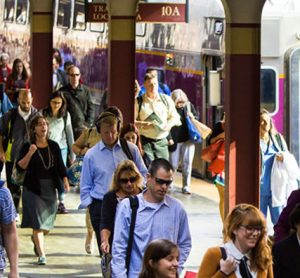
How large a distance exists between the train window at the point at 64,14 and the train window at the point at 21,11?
9.67 feet

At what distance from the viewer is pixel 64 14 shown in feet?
105

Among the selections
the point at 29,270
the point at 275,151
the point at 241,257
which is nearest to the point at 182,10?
the point at 275,151

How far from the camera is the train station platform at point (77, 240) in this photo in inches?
599

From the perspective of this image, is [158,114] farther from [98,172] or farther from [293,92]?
[98,172]

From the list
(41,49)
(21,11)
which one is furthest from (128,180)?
(21,11)

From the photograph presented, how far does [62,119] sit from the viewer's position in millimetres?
18234

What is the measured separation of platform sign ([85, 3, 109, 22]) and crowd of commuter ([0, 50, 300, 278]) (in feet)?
2.80

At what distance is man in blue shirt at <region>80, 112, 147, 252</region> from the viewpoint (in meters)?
12.9

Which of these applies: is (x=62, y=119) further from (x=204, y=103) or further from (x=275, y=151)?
(x=204, y=103)

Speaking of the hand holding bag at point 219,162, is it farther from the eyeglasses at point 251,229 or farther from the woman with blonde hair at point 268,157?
the eyeglasses at point 251,229

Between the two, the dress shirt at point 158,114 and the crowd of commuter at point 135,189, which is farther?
the dress shirt at point 158,114

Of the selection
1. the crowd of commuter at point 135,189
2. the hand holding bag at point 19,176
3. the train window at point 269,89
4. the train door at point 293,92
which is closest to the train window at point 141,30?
the crowd of commuter at point 135,189

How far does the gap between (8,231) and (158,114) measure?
32.7 feet

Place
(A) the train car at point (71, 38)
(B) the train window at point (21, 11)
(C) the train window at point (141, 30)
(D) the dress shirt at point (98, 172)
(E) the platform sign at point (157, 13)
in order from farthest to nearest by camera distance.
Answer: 1. (B) the train window at point (21, 11)
2. (A) the train car at point (71, 38)
3. (C) the train window at point (141, 30)
4. (E) the platform sign at point (157, 13)
5. (D) the dress shirt at point (98, 172)
